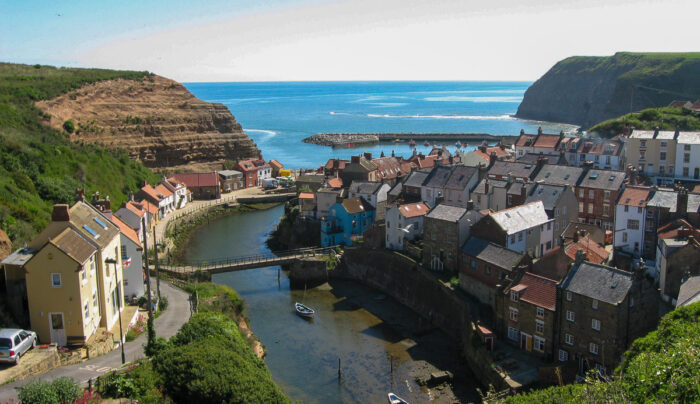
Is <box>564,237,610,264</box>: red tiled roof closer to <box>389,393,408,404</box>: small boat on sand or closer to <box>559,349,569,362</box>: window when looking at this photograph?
<box>559,349,569,362</box>: window

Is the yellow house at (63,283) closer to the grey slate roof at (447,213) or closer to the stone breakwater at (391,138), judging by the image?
the grey slate roof at (447,213)

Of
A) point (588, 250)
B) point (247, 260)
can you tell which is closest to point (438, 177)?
point (247, 260)

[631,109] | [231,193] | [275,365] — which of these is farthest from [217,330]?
[631,109]

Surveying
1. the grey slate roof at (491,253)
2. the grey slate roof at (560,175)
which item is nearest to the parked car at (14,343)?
the grey slate roof at (491,253)

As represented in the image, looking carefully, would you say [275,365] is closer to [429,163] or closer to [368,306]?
[368,306]

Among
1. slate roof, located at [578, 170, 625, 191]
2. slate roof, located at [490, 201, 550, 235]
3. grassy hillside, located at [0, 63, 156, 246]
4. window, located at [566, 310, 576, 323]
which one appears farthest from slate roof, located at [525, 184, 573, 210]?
grassy hillside, located at [0, 63, 156, 246]

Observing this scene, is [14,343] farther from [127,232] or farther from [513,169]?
[513,169]
